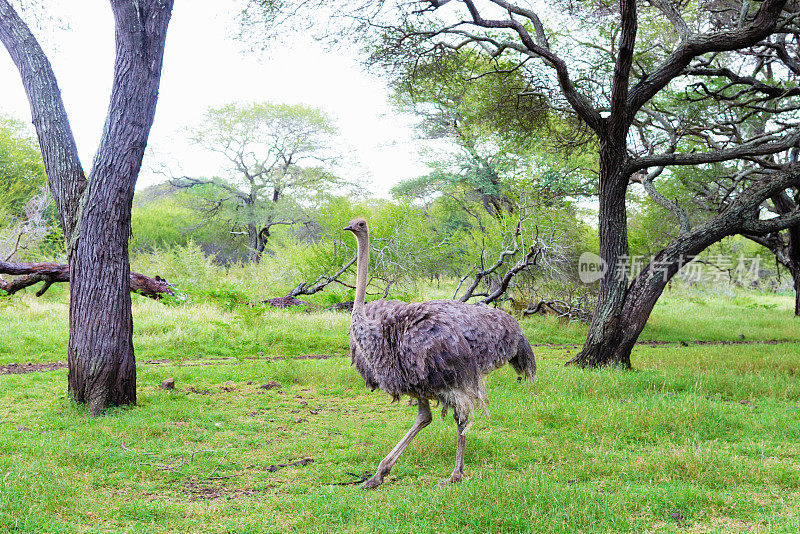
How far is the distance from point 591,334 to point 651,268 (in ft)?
4.61

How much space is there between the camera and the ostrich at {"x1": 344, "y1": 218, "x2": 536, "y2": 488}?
4945mm

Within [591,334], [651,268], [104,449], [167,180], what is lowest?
[104,449]

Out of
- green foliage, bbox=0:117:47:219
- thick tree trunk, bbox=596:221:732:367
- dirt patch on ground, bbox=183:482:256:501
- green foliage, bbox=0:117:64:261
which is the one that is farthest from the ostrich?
green foliage, bbox=0:117:47:219

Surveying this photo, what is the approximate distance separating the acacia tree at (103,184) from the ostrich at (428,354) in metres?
3.44

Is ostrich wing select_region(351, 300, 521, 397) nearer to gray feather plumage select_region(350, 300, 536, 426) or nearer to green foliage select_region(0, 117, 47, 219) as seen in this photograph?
gray feather plumage select_region(350, 300, 536, 426)

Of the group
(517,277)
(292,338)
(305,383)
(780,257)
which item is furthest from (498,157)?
(305,383)

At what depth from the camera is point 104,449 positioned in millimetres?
5648

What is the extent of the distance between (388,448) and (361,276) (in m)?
1.61

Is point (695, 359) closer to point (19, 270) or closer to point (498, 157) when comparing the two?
point (19, 270)

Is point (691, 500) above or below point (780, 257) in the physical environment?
below

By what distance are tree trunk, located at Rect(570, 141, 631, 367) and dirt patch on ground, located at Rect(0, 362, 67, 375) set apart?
8.29 meters

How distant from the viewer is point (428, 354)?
491cm

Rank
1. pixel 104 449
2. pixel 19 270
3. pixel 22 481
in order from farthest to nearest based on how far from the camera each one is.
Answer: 1. pixel 19 270
2. pixel 104 449
3. pixel 22 481

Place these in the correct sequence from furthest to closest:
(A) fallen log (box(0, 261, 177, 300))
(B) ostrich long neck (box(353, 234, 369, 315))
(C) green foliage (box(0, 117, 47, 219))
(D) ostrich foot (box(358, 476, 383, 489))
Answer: (C) green foliage (box(0, 117, 47, 219))
(A) fallen log (box(0, 261, 177, 300))
(B) ostrich long neck (box(353, 234, 369, 315))
(D) ostrich foot (box(358, 476, 383, 489))
